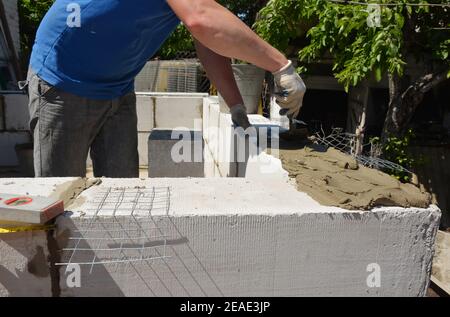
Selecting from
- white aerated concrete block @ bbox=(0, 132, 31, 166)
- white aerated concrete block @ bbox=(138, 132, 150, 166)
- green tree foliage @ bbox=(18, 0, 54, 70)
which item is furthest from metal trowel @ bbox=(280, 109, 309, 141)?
green tree foliage @ bbox=(18, 0, 54, 70)

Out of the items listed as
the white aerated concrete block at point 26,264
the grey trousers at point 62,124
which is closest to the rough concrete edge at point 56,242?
the white aerated concrete block at point 26,264

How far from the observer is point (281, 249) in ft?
5.08

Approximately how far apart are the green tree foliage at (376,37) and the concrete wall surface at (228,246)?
1.94m

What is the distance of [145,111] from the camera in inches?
258

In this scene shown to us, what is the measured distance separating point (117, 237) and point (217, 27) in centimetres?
88

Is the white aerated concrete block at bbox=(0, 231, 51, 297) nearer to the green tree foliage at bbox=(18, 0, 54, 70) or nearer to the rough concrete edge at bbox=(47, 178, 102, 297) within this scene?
the rough concrete edge at bbox=(47, 178, 102, 297)

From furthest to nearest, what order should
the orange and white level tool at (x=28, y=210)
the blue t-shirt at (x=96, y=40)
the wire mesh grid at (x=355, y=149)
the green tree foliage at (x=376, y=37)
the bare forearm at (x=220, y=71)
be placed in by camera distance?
the green tree foliage at (x=376, y=37), the bare forearm at (x=220, y=71), the wire mesh grid at (x=355, y=149), the blue t-shirt at (x=96, y=40), the orange and white level tool at (x=28, y=210)

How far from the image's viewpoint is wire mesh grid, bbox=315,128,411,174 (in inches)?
98.7

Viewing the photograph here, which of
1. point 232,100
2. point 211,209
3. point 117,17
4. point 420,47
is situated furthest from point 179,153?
point 211,209

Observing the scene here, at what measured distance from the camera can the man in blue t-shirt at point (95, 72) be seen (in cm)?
200

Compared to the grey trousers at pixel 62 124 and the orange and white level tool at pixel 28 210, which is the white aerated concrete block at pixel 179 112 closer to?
the grey trousers at pixel 62 124

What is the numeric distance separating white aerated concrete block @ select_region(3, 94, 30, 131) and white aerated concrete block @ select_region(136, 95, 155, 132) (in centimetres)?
160

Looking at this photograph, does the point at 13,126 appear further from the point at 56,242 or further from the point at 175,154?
the point at 56,242

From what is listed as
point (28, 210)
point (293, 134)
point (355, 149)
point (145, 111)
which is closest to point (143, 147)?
point (145, 111)
